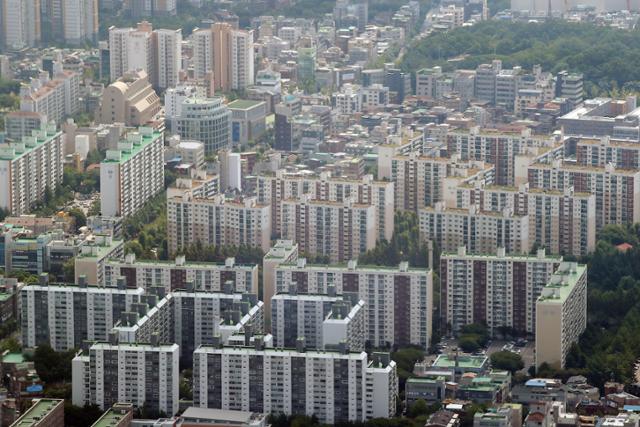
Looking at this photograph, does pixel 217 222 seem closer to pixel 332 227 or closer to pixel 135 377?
pixel 332 227

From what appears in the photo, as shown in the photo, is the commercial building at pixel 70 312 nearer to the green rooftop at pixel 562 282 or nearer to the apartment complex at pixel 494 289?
the apartment complex at pixel 494 289

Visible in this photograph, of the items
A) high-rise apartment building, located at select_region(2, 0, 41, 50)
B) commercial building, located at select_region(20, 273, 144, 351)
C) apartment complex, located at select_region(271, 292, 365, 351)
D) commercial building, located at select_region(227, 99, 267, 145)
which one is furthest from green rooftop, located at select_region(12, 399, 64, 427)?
high-rise apartment building, located at select_region(2, 0, 41, 50)

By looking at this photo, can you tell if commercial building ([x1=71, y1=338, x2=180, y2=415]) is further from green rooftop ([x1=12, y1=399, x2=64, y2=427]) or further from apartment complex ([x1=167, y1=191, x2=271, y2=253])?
apartment complex ([x1=167, y1=191, x2=271, y2=253])

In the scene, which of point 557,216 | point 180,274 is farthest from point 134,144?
point 557,216

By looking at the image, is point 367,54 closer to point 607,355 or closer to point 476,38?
point 476,38

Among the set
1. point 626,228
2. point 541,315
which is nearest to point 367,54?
point 626,228
